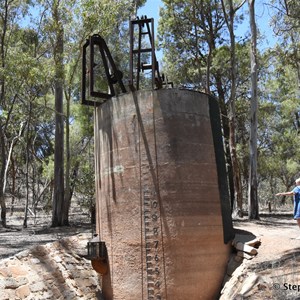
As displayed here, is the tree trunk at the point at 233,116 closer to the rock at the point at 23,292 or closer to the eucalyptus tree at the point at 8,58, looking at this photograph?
the eucalyptus tree at the point at 8,58

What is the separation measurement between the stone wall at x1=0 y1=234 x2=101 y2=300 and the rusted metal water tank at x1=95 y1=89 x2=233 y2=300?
0.62 meters

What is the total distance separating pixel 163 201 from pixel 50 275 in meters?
3.04

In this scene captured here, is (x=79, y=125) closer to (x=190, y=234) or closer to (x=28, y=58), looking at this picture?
(x=28, y=58)

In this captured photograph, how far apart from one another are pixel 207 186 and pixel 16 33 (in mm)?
18143

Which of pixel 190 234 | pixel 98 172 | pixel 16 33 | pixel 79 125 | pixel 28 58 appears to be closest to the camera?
pixel 190 234

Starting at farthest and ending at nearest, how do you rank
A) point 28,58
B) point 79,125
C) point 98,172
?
1. point 79,125
2. point 28,58
3. point 98,172

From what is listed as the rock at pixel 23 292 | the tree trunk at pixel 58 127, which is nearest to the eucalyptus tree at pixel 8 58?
the tree trunk at pixel 58 127

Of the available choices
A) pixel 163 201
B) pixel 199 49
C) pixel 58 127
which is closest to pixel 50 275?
pixel 163 201

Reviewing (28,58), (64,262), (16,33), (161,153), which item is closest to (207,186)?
(161,153)

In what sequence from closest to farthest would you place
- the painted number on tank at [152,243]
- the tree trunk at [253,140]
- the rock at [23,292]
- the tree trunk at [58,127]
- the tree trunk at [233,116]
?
the rock at [23,292] < the painted number on tank at [152,243] < the tree trunk at [253,140] < the tree trunk at [233,116] < the tree trunk at [58,127]

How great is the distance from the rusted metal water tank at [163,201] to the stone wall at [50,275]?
621mm

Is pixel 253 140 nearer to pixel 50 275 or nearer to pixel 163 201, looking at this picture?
pixel 163 201

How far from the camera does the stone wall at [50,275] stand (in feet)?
27.1

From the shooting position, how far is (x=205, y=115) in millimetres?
9125
